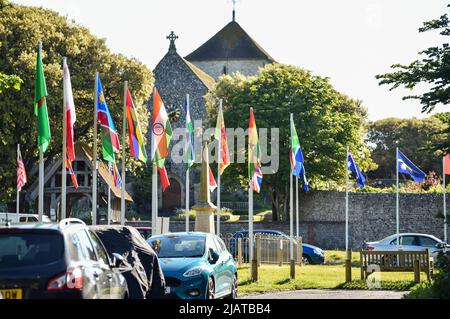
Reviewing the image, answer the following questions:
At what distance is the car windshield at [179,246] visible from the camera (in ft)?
65.6

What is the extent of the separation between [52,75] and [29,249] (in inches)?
1402

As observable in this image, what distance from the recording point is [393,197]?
57219mm

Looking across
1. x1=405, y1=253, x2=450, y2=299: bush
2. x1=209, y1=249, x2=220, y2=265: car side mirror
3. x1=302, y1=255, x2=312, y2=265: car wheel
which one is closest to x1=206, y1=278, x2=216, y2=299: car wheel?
x1=209, y1=249, x2=220, y2=265: car side mirror

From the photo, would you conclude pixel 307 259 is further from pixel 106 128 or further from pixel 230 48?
pixel 230 48

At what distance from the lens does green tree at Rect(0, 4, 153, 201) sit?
150ft

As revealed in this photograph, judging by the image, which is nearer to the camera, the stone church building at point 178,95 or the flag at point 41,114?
the flag at point 41,114

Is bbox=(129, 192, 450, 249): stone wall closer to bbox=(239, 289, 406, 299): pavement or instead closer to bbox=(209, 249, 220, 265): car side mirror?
bbox=(239, 289, 406, 299): pavement

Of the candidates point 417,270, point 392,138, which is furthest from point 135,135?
point 392,138

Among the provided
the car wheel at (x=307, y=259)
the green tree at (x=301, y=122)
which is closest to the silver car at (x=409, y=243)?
the car wheel at (x=307, y=259)

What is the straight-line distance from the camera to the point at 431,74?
19.3 metres

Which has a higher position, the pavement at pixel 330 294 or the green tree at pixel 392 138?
the green tree at pixel 392 138

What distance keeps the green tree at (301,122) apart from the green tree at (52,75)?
747cm

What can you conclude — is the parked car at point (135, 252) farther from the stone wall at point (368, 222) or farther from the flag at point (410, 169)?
the stone wall at point (368, 222)
